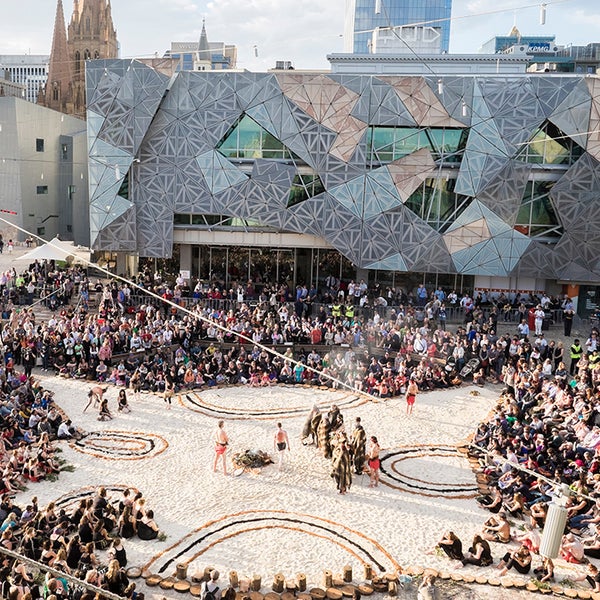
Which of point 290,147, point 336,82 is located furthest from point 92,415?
point 336,82

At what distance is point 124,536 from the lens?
1407cm

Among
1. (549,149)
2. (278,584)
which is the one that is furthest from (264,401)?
(549,149)

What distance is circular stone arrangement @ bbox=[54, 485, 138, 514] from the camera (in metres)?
15.3

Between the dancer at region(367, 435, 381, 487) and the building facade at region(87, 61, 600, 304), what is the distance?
18510 millimetres

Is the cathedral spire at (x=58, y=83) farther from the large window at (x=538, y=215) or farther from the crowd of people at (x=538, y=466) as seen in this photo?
the crowd of people at (x=538, y=466)

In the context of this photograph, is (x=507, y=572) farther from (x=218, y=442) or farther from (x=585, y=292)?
(x=585, y=292)

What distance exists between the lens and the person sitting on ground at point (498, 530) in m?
14.2

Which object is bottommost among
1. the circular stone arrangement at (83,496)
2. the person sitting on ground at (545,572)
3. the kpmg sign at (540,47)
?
the circular stone arrangement at (83,496)

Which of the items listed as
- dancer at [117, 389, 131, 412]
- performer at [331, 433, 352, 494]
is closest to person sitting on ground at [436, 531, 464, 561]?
performer at [331, 433, 352, 494]

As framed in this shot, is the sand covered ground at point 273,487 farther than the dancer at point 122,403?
No

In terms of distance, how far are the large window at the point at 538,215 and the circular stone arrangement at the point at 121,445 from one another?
22564 millimetres

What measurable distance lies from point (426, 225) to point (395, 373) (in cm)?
1137

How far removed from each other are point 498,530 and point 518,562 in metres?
1.32

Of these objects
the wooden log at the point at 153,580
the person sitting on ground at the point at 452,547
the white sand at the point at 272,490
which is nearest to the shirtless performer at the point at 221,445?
the white sand at the point at 272,490
